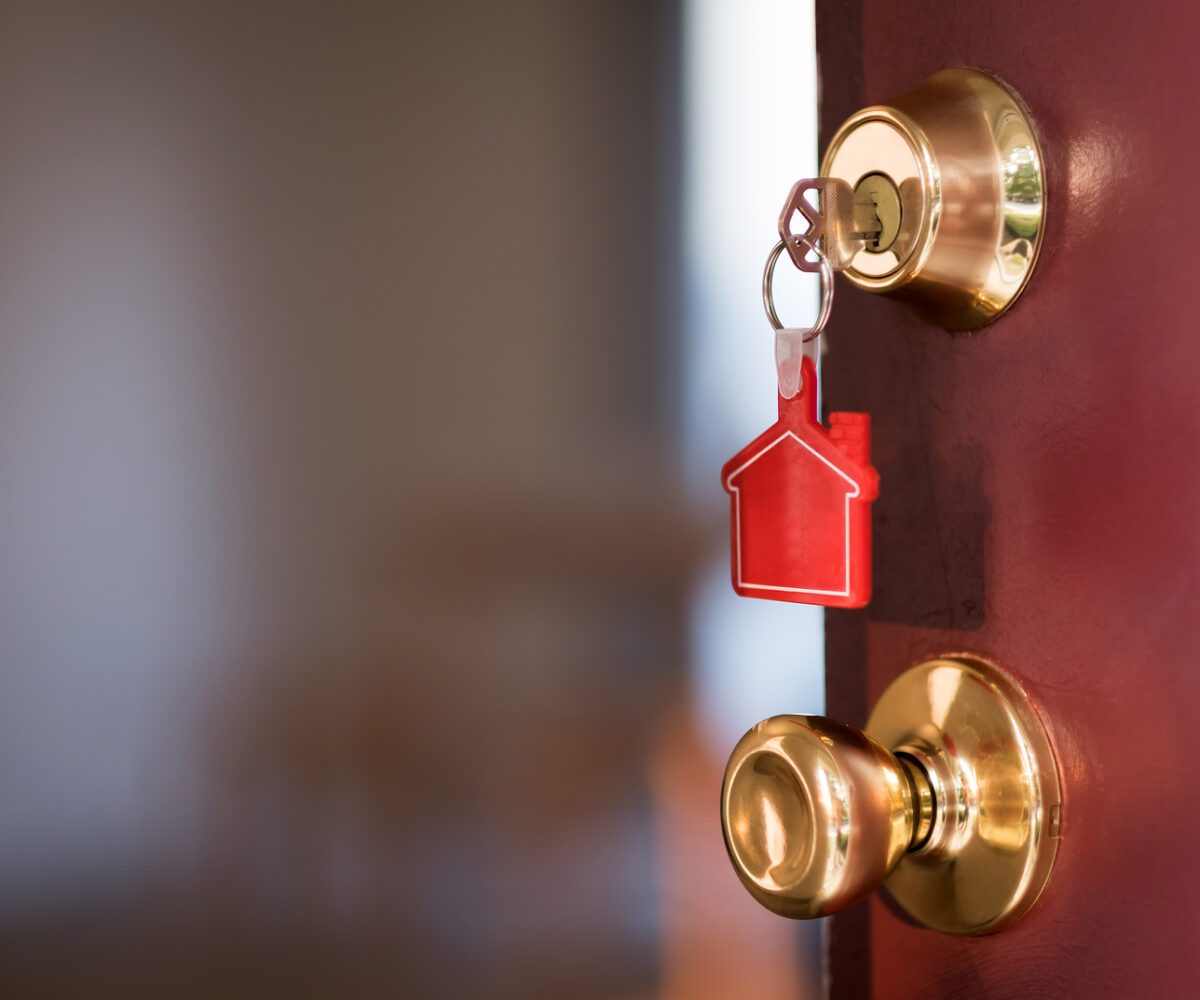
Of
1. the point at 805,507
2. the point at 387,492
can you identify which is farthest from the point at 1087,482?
the point at 387,492

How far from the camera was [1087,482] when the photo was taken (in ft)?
1.09

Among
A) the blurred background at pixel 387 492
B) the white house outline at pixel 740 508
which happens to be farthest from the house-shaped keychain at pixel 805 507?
the blurred background at pixel 387 492

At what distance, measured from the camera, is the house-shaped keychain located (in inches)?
12.6

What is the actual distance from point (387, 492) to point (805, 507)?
34 cm

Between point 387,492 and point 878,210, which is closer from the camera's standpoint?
point 878,210

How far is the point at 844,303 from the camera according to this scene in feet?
1.49

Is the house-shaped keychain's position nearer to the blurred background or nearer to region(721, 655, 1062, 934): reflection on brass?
region(721, 655, 1062, 934): reflection on brass

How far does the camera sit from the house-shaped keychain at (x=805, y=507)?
32 cm

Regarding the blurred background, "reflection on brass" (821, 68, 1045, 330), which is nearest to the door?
"reflection on brass" (821, 68, 1045, 330)

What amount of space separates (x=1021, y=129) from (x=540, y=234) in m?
0.34

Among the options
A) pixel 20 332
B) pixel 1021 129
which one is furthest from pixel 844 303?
pixel 20 332

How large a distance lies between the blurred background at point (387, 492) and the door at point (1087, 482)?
0.25 metres

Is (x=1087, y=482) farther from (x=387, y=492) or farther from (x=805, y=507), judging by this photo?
(x=387, y=492)

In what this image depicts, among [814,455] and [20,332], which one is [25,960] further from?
[814,455]
